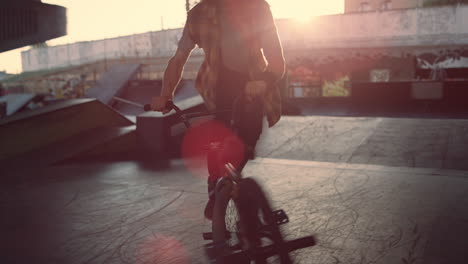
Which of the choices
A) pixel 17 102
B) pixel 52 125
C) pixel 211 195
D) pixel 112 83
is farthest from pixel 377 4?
pixel 211 195

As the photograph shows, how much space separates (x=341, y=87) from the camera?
30453 mm

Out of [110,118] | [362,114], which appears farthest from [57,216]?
[362,114]

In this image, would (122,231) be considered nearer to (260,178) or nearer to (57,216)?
(57,216)

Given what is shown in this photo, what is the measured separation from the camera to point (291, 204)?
3.93m

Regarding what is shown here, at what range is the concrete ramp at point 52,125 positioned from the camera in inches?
242

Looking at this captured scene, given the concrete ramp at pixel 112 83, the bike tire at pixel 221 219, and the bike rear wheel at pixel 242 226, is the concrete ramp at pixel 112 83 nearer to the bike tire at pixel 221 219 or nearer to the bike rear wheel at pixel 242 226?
the bike rear wheel at pixel 242 226

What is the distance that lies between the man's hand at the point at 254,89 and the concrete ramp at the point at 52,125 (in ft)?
15.7

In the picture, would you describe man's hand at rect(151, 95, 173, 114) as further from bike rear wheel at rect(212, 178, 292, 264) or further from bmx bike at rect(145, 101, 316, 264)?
bike rear wheel at rect(212, 178, 292, 264)

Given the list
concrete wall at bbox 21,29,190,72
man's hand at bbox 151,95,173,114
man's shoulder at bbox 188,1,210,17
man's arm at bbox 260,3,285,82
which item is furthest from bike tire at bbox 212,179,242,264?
concrete wall at bbox 21,29,190,72

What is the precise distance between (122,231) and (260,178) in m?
1.94

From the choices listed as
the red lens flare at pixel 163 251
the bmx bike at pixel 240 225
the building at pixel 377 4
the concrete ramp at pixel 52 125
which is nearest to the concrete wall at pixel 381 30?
the building at pixel 377 4

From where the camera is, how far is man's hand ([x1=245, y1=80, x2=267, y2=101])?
2461mm

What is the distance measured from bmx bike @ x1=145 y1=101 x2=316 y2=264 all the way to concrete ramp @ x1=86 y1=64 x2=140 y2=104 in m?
15.3

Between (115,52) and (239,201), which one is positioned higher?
(115,52)
